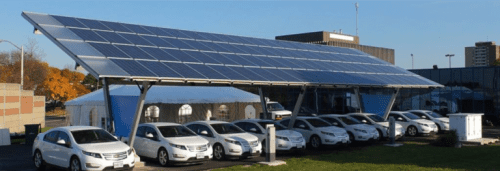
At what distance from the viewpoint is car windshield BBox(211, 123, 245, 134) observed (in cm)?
2008

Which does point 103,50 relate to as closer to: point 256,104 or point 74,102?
point 74,102

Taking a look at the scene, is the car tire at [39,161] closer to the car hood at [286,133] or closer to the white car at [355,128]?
the car hood at [286,133]

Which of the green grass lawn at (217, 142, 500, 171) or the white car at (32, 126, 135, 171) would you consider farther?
the green grass lawn at (217, 142, 500, 171)

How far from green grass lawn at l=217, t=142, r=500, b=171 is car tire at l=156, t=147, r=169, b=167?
243cm

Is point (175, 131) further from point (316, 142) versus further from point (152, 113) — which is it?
point (152, 113)

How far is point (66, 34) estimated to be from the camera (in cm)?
1850

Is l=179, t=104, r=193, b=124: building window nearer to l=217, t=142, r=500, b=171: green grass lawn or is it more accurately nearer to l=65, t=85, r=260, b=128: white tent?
l=65, t=85, r=260, b=128: white tent

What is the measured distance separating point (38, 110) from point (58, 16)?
20.8 m

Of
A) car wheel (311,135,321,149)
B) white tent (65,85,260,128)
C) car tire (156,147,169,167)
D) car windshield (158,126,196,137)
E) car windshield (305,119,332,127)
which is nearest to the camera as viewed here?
car tire (156,147,169,167)

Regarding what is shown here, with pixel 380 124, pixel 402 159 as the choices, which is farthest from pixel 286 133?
pixel 380 124

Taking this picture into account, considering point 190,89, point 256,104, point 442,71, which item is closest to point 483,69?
point 442,71

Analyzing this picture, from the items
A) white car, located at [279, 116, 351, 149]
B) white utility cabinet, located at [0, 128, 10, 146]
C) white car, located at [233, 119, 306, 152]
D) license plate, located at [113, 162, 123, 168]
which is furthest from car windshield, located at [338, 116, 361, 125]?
white utility cabinet, located at [0, 128, 10, 146]

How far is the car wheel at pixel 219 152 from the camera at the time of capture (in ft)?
63.1

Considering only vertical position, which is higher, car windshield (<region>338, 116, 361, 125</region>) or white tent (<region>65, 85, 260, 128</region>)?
white tent (<region>65, 85, 260, 128</region>)
